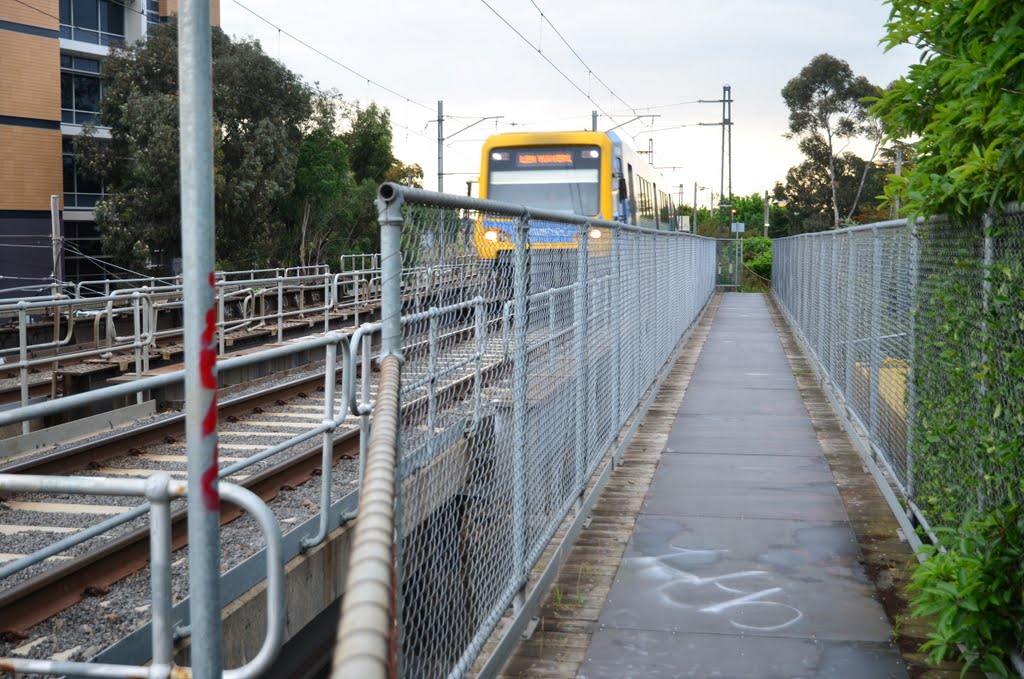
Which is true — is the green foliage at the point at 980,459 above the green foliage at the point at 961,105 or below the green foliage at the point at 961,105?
below

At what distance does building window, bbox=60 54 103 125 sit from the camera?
42594 mm

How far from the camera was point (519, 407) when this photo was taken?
5.21m

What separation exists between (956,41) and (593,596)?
122 inches

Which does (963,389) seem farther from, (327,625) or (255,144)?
(255,144)

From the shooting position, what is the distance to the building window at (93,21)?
4253 centimetres

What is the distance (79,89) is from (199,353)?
43923 mm

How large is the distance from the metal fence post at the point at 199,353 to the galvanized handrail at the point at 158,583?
0.19 metres

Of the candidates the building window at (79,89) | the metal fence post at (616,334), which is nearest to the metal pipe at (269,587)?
the metal fence post at (616,334)

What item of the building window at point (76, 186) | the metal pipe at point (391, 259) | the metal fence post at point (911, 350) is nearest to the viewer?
the metal pipe at point (391, 259)

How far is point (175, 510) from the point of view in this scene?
7.16 metres

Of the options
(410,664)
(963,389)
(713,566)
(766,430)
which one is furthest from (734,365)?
(410,664)

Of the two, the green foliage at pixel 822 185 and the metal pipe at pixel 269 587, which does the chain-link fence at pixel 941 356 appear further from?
the green foliage at pixel 822 185

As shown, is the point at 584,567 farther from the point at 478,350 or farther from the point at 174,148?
the point at 174,148

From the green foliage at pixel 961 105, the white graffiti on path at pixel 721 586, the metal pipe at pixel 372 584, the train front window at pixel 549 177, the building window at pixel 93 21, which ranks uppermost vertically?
the building window at pixel 93 21
